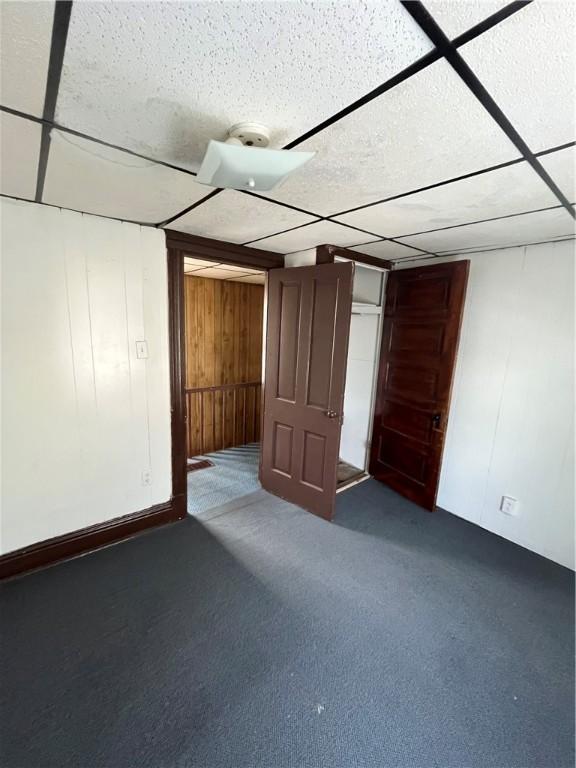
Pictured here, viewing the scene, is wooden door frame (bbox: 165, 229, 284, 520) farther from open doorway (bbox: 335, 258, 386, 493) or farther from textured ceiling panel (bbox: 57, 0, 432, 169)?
textured ceiling panel (bbox: 57, 0, 432, 169)

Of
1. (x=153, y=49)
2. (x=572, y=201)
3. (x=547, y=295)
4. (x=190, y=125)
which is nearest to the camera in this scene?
(x=153, y=49)

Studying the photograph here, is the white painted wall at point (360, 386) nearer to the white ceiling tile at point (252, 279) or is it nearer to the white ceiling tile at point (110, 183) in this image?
the white ceiling tile at point (252, 279)

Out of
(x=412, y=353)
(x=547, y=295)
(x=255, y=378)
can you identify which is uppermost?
(x=547, y=295)

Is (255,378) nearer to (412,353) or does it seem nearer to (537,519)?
(412,353)

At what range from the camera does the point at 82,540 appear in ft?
7.14

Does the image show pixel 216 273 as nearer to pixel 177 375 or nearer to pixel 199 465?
pixel 177 375

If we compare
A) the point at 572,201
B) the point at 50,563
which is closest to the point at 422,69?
the point at 572,201

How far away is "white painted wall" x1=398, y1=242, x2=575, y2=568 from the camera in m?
2.22

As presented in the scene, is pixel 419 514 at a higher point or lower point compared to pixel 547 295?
lower

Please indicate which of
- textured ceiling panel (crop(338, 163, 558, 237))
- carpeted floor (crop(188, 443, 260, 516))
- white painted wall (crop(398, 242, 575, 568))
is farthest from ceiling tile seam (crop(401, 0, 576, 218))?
carpeted floor (crop(188, 443, 260, 516))

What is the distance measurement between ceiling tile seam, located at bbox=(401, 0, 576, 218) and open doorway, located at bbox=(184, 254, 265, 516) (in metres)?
2.71

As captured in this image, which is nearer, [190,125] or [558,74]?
[558,74]

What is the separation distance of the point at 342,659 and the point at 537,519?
1.80m

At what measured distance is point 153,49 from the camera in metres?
0.72
